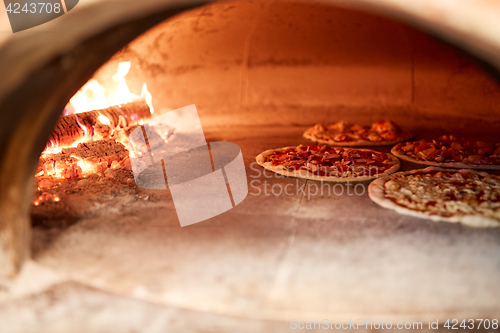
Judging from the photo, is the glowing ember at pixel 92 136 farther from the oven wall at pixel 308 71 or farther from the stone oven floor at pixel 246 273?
the stone oven floor at pixel 246 273

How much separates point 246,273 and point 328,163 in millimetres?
1847

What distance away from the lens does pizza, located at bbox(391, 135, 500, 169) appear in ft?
11.7

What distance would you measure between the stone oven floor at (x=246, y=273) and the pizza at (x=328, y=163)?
0.66m

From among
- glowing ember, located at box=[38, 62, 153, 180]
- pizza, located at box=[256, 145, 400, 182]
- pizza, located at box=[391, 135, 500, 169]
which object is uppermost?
glowing ember, located at box=[38, 62, 153, 180]

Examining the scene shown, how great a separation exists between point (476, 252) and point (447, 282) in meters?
0.35

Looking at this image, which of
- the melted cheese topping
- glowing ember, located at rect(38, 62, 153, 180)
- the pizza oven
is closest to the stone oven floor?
the pizza oven

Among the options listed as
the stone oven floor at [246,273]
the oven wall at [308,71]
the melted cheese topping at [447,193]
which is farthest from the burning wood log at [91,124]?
the melted cheese topping at [447,193]

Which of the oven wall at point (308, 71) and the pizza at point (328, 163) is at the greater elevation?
the oven wall at point (308, 71)

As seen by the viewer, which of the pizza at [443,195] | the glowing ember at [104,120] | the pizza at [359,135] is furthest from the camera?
the pizza at [359,135]

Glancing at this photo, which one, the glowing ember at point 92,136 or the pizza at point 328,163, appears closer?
the pizza at point 328,163

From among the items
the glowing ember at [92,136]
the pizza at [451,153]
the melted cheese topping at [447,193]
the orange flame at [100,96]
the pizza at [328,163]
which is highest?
the orange flame at [100,96]

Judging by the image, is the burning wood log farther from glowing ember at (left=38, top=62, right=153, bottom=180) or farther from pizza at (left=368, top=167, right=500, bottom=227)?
pizza at (left=368, top=167, right=500, bottom=227)

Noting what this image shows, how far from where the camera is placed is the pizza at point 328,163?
335cm

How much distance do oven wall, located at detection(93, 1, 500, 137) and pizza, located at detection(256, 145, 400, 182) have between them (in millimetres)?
1662
